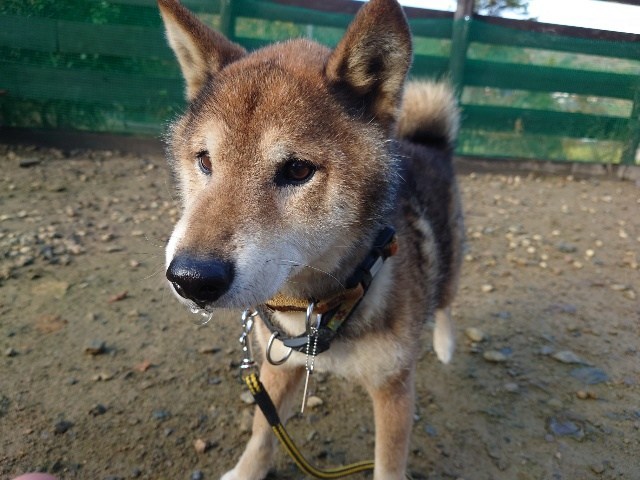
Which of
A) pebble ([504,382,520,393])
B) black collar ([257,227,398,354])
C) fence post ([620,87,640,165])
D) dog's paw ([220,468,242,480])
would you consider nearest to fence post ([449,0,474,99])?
fence post ([620,87,640,165])

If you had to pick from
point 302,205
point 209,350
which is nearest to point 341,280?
point 302,205

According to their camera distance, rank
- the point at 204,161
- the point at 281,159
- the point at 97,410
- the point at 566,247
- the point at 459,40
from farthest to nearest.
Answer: the point at 459,40 → the point at 566,247 → the point at 97,410 → the point at 204,161 → the point at 281,159

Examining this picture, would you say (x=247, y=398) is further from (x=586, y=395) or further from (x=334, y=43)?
(x=334, y=43)

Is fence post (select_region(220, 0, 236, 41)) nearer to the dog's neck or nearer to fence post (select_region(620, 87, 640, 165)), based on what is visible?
the dog's neck

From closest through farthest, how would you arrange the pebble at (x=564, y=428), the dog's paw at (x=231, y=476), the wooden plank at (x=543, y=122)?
1. the dog's paw at (x=231, y=476)
2. the pebble at (x=564, y=428)
3. the wooden plank at (x=543, y=122)

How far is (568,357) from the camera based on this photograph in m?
2.68

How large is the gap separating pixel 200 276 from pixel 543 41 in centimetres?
619

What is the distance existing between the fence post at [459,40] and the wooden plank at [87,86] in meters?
3.25

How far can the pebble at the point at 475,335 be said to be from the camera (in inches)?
112

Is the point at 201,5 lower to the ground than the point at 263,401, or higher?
higher

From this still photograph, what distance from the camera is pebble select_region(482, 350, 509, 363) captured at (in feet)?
8.73

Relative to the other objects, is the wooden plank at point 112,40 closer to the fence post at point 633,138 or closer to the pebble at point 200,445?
the pebble at point 200,445

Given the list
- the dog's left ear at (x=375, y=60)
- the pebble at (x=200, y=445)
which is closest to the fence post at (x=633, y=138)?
the dog's left ear at (x=375, y=60)

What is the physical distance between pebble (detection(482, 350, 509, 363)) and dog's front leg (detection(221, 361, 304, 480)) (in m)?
1.26
